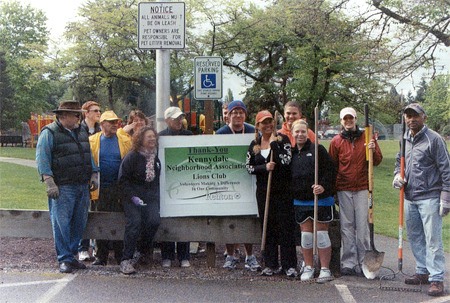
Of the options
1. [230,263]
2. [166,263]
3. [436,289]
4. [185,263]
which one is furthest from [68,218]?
[436,289]

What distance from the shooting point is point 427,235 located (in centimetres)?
650

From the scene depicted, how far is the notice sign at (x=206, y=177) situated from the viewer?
736cm

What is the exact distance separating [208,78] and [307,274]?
3711mm

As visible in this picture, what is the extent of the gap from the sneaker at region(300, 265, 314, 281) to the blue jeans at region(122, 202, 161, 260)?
66.9 inches

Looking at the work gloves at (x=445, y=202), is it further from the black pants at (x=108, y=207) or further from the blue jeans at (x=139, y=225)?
the black pants at (x=108, y=207)

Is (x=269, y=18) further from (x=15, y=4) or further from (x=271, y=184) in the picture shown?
(x=271, y=184)

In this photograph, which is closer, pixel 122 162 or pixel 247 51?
pixel 122 162

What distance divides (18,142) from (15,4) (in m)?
11.6

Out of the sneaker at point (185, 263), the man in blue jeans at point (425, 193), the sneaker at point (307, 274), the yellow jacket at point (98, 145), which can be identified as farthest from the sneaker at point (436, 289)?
the yellow jacket at point (98, 145)

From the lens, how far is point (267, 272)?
6.93 metres

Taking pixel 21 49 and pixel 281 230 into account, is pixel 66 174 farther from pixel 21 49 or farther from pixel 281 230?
pixel 21 49

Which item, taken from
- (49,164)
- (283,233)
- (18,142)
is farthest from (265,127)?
(18,142)

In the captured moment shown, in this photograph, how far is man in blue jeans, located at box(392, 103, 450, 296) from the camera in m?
6.36

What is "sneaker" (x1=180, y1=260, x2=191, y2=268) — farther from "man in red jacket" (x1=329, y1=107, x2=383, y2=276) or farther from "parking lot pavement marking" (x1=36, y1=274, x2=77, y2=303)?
"man in red jacket" (x1=329, y1=107, x2=383, y2=276)
